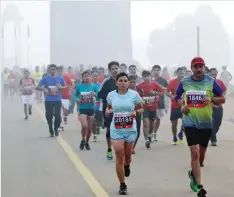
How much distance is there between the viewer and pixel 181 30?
430ft

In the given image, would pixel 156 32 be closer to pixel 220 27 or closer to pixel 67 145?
pixel 220 27

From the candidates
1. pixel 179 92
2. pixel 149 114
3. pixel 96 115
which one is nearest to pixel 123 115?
pixel 179 92

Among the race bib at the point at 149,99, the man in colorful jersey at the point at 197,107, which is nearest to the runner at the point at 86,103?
the race bib at the point at 149,99

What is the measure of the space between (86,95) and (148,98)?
1290 mm

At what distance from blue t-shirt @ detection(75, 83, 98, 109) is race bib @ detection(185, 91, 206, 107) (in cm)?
481

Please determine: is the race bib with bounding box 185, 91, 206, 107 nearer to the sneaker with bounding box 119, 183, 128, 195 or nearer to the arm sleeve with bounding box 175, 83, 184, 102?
the arm sleeve with bounding box 175, 83, 184, 102

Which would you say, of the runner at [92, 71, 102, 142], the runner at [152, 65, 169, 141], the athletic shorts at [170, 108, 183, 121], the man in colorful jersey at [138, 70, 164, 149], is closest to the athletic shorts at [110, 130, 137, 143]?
the man in colorful jersey at [138, 70, 164, 149]

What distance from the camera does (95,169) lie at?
10898mm

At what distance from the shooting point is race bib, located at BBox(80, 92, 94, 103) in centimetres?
1322

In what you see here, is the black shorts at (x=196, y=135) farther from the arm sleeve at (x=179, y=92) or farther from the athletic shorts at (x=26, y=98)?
the athletic shorts at (x=26, y=98)

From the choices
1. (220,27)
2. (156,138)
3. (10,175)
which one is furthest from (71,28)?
(220,27)

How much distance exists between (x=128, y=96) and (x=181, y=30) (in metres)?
123

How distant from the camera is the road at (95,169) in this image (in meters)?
8.97

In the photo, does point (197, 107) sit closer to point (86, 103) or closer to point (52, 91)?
point (86, 103)
